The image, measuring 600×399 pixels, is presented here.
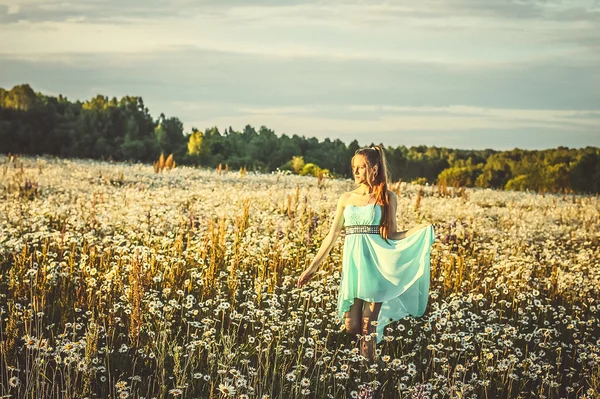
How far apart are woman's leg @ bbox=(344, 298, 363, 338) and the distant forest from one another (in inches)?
1218

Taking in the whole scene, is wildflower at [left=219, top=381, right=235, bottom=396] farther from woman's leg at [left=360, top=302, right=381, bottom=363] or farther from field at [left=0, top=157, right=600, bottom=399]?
woman's leg at [left=360, top=302, right=381, bottom=363]

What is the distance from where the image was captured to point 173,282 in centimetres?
729

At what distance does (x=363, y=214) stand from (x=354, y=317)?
99 cm

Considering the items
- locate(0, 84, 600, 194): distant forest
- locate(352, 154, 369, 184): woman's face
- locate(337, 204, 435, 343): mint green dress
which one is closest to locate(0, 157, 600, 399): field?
locate(337, 204, 435, 343): mint green dress

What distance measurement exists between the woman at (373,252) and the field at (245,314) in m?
0.42

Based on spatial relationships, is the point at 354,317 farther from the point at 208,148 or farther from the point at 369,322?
the point at 208,148

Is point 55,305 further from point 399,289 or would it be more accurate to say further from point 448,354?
point 448,354

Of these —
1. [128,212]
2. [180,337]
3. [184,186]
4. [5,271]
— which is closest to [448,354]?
[180,337]

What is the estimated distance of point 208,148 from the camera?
48.2 meters

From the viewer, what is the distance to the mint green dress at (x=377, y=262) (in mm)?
5773

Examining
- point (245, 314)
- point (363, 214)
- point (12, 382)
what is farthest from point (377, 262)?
point (12, 382)

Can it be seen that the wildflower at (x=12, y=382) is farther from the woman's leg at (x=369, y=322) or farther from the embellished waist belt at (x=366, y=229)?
the embellished waist belt at (x=366, y=229)

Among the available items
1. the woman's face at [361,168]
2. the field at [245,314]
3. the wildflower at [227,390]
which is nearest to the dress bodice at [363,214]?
the woman's face at [361,168]

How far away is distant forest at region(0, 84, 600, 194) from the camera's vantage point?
43375 mm
